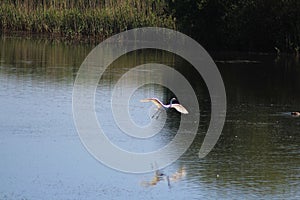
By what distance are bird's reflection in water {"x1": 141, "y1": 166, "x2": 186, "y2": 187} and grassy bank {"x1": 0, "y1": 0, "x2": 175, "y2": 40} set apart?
24.3 metres

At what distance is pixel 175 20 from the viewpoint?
3547 centimetres

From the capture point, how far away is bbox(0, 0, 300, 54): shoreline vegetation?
32.3m

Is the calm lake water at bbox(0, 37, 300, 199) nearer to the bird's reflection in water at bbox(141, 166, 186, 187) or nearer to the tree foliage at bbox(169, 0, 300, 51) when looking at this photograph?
the bird's reflection in water at bbox(141, 166, 186, 187)

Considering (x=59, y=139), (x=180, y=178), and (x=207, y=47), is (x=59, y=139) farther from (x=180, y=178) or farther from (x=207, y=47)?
(x=207, y=47)

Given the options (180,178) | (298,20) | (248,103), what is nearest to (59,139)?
(180,178)

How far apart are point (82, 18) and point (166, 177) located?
985 inches

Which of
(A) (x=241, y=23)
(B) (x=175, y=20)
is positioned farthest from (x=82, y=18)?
(A) (x=241, y=23)

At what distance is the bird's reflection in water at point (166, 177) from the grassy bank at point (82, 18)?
79.6ft

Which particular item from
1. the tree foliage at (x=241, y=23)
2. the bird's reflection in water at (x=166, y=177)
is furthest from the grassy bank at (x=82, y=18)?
the bird's reflection in water at (x=166, y=177)

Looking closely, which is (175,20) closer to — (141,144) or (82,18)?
(82,18)

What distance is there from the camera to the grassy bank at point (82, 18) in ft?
118

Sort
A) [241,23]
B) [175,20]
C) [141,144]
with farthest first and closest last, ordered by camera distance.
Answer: [175,20] → [241,23] → [141,144]

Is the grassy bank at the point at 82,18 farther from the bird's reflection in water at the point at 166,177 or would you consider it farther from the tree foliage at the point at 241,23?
the bird's reflection in water at the point at 166,177

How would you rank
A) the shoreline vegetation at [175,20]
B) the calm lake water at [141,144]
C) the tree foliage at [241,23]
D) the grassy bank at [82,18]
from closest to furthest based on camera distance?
the calm lake water at [141,144] → the tree foliage at [241,23] → the shoreline vegetation at [175,20] → the grassy bank at [82,18]
